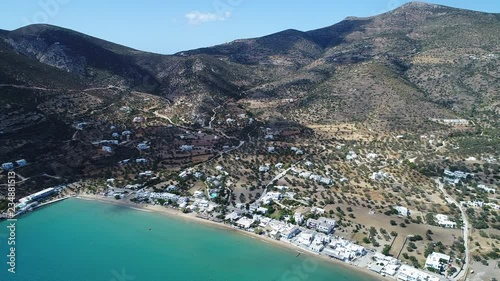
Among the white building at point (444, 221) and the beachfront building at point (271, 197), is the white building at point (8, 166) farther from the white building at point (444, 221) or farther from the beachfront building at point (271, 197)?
the white building at point (444, 221)

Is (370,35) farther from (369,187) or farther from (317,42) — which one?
(369,187)

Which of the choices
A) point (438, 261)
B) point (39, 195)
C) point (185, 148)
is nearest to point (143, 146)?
point (185, 148)

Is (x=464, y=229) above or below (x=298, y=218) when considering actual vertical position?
below

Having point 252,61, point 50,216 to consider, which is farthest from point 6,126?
point 252,61

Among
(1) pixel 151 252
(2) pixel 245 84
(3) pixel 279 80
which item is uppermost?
(3) pixel 279 80

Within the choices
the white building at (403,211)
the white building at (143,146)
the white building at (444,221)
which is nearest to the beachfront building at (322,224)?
the white building at (403,211)

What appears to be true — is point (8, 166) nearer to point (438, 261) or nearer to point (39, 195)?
point (39, 195)

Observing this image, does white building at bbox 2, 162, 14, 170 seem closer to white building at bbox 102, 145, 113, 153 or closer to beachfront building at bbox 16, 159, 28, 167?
beachfront building at bbox 16, 159, 28, 167
